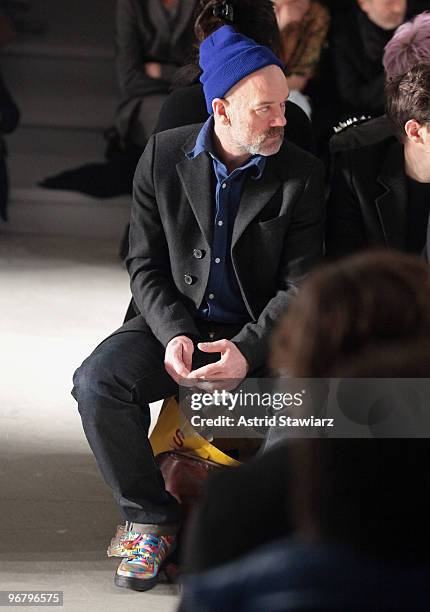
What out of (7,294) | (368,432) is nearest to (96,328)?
(7,294)

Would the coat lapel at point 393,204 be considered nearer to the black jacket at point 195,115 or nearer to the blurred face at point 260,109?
the black jacket at point 195,115

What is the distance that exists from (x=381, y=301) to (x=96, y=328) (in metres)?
3.11

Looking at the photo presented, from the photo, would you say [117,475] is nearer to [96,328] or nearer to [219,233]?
[219,233]

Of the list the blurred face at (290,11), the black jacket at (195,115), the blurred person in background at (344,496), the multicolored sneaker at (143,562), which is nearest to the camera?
the blurred person in background at (344,496)

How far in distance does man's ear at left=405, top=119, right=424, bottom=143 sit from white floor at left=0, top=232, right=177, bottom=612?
1240mm

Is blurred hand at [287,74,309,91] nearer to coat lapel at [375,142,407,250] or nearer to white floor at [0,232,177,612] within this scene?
white floor at [0,232,177,612]

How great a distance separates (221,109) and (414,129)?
19.7 inches

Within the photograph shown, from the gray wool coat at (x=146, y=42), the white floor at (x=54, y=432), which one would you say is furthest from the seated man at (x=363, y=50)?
the white floor at (x=54, y=432)

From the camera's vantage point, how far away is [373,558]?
1313 millimetres

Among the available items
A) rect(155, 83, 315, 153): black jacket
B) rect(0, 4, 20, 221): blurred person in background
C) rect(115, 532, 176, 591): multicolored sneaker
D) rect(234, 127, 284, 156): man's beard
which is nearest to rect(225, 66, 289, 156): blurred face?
rect(234, 127, 284, 156): man's beard

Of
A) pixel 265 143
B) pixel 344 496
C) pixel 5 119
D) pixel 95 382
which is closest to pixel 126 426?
pixel 95 382

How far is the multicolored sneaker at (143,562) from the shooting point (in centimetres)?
262

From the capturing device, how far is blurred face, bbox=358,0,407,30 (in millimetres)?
4906

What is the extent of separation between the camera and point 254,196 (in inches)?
109
